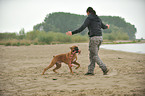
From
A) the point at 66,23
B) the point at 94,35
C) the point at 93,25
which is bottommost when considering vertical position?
the point at 94,35

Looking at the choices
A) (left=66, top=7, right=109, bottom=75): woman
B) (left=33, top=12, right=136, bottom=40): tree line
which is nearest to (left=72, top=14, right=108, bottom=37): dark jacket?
(left=66, top=7, right=109, bottom=75): woman

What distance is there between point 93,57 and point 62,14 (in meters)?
96.5

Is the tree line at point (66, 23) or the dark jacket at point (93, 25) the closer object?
the dark jacket at point (93, 25)

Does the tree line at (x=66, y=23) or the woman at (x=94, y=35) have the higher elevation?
the tree line at (x=66, y=23)

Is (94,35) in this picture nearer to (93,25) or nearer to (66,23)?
(93,25)

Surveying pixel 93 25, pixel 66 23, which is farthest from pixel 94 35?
pixel 66 23

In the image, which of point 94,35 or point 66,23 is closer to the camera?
point 94,35

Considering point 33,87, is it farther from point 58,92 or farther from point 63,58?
point 63,58

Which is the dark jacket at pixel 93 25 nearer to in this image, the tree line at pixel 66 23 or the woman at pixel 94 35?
the woman at pixel 94 35

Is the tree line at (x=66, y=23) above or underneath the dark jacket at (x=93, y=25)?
above

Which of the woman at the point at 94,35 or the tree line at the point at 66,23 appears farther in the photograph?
the tree line at the point at 66,23

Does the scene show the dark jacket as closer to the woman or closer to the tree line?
the woman

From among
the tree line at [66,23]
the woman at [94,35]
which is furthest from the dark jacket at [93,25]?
the tree line at [66,23]

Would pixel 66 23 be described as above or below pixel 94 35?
above
